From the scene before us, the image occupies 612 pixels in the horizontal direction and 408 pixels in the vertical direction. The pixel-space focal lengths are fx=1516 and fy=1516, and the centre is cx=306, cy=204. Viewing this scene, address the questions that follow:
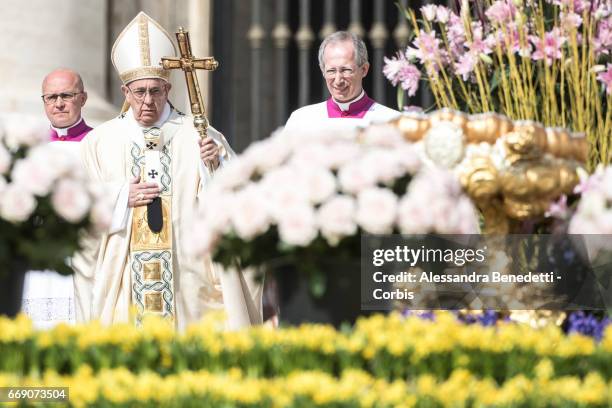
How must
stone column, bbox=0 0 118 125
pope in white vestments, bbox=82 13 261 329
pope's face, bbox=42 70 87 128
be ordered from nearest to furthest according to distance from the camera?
pope in white vestments, bbox=82 13 261 329 < pope's face, bbox=42 70 87 128 < stone column, bbox=0 0 118 125

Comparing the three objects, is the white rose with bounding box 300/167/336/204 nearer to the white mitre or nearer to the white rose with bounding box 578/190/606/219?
the white rose with bounding box 578/190/606/219

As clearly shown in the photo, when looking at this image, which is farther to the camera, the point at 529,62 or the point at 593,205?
the point at 529,62

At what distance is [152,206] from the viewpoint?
21.9 feet

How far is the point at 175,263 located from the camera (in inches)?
267

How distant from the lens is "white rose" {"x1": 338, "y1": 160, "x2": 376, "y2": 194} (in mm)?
3629

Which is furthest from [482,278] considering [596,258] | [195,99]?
[195,99]

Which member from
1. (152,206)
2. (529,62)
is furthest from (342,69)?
(529,62)

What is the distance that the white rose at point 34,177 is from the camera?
3904 mm

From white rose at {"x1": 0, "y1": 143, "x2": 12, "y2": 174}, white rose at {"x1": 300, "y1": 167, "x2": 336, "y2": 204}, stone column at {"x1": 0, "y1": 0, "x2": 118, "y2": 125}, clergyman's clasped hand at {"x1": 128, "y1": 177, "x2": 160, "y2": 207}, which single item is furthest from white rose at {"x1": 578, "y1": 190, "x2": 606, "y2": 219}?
stone column at {"x1": 0, "y1": 0, "x2": 118, "y2": 125}

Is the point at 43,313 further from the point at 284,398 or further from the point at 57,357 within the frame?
the point at 284,398

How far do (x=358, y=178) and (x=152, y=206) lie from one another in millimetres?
3152

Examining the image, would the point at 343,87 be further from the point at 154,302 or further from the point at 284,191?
the point at 284,191

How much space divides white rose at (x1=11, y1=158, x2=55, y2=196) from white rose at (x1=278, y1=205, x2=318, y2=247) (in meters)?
0.70

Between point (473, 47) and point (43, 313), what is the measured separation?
2676mm
